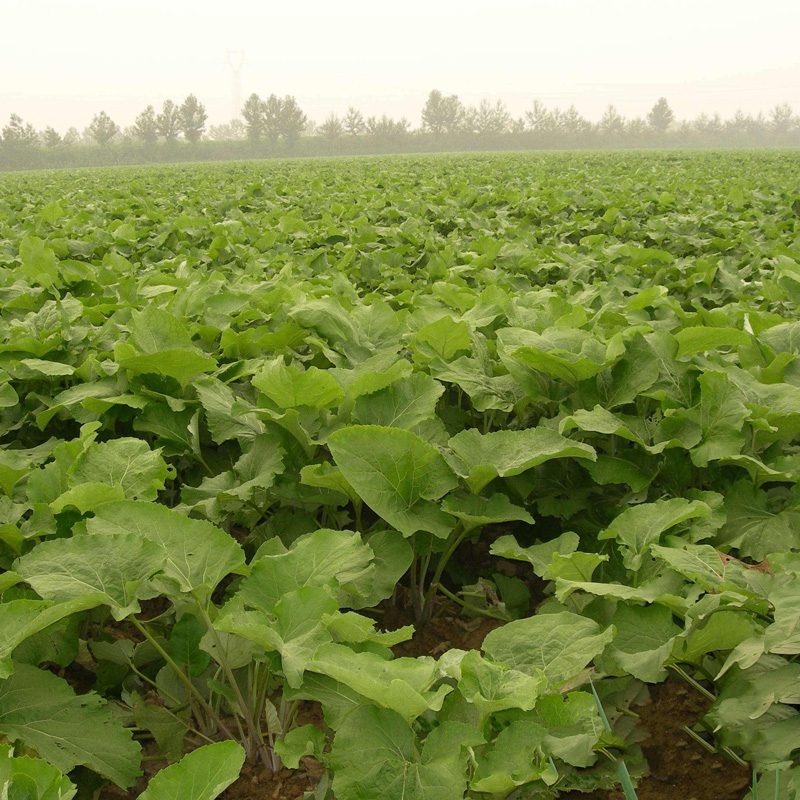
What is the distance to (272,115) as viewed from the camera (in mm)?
81500

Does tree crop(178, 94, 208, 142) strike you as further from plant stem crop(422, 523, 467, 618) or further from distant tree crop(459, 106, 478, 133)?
plant stem crop(422, 523, 467, 618)

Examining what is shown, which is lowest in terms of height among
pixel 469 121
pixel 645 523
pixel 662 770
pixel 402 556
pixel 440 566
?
pixel 662 770

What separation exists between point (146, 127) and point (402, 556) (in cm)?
8638

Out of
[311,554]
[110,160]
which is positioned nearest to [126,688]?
[311,554]

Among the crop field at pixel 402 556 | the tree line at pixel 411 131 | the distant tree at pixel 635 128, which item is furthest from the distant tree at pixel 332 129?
the crop field at pixel 402 556

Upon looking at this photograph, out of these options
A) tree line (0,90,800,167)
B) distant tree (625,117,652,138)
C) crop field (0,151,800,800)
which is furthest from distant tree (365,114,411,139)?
crop field (0,151,800,800)

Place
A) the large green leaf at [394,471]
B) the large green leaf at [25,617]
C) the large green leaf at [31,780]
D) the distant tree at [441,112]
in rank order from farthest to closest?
the distant tree at [441,112] < the large green leaf at [394,471] < the large green leaf at [25,617] < the large green leaf at [31,780]

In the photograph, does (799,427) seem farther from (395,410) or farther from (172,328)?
(172,328)

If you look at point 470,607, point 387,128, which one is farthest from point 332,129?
point 470,607

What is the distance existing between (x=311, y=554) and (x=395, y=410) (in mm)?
584

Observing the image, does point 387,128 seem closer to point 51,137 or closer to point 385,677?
point 51,137

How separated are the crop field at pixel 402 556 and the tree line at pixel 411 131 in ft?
223

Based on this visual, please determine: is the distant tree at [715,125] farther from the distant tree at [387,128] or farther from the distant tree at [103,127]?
the distant tree at [103,127]

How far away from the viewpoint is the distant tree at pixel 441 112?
284ft
